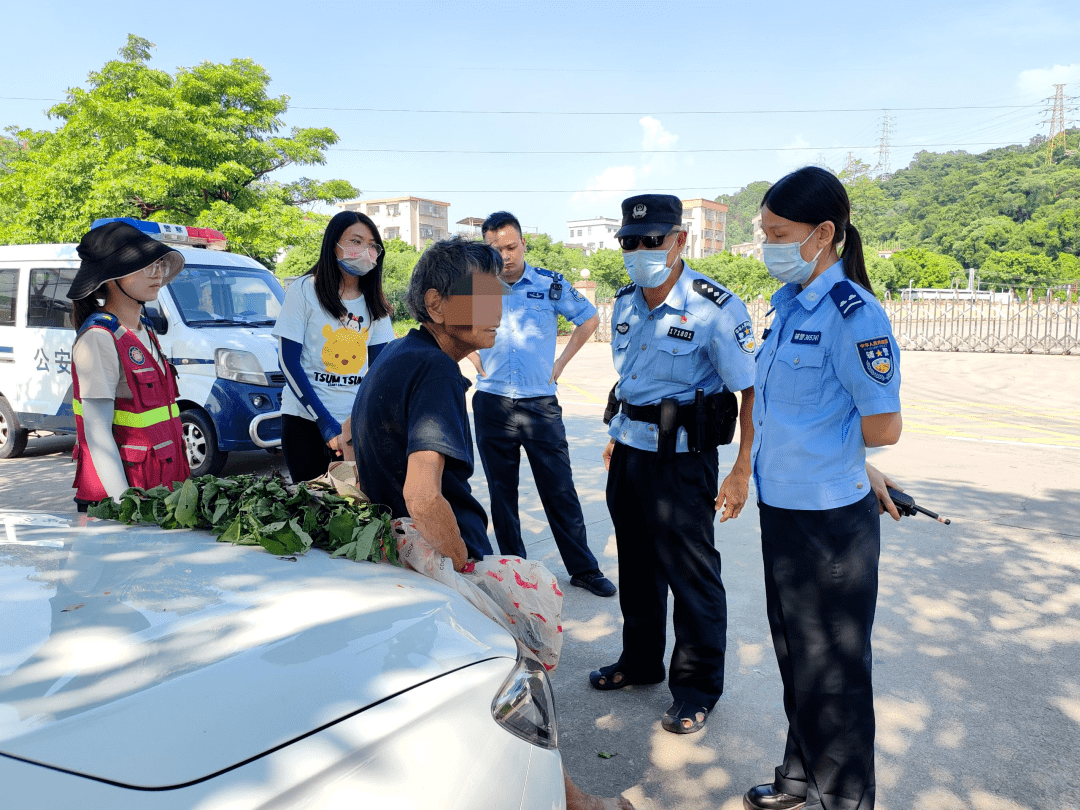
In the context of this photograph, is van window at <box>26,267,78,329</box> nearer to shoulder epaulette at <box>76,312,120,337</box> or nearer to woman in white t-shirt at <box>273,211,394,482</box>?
woman in white t-shirt at <box>273,211,394,482</box>

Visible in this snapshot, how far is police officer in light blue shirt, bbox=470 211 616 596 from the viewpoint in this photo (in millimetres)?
4367

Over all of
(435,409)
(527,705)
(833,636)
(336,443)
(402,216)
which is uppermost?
(402,216)

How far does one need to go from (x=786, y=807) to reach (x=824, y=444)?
47.2 inches

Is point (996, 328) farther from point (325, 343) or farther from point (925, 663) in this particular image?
point (325, 343)

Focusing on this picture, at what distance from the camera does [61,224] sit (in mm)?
19891

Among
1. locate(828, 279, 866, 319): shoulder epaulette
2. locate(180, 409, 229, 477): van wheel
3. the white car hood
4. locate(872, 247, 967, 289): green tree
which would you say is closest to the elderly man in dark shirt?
the white car hood

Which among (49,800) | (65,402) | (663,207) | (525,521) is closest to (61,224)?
(65,402)

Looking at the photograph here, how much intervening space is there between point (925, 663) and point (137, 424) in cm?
345

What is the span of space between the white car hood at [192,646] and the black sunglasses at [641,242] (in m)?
1.78

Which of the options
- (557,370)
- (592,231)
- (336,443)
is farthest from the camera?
(592,231)

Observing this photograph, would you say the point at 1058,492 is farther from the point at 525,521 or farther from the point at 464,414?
the point at 464,414

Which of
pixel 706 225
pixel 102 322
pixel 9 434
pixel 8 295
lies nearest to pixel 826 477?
pixel 102 322

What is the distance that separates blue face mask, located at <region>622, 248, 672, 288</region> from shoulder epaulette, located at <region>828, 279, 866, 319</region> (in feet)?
3.14

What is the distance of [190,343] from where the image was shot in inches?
272
